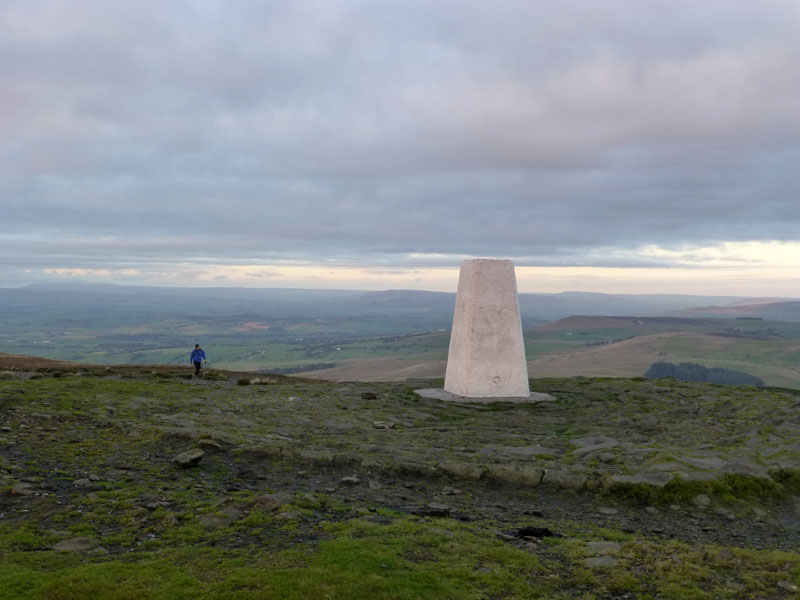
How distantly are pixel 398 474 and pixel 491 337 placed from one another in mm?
11631

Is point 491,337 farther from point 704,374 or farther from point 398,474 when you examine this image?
point 704,374

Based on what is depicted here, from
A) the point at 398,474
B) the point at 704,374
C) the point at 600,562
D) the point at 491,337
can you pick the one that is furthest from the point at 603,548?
the point at 704,374

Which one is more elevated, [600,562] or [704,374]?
[600,562]

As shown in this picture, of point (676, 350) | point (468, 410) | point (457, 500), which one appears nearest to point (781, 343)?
point (676, 350)

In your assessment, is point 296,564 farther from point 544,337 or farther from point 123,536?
point 544,337

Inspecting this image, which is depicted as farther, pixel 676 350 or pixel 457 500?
pixel 676 350

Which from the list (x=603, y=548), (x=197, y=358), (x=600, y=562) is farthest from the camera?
(x=197, y=358)

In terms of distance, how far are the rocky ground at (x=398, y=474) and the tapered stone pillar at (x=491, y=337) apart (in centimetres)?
230

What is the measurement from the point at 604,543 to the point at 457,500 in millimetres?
3281

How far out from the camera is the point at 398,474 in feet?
42.4

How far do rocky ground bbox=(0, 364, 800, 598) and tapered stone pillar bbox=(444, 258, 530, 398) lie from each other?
90.5 inches

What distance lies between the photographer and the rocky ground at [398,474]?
888 cm

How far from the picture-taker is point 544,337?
593 feet

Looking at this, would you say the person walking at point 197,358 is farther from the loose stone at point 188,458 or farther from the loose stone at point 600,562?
the loose stone at point 600,562
